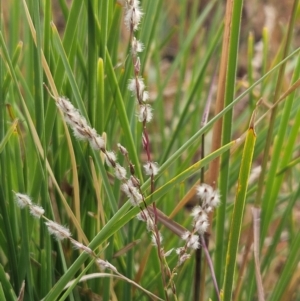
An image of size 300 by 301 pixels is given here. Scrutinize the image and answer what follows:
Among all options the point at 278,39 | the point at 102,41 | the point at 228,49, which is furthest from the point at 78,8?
the point at 278,39

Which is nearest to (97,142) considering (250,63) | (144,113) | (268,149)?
(144,113)

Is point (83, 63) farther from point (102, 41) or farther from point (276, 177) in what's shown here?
point (276, 177)

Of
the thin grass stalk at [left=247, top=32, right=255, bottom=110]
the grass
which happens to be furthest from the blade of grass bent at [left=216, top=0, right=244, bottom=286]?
the thin grass stalk at [left=247, top=32, right=255, bottom=110]

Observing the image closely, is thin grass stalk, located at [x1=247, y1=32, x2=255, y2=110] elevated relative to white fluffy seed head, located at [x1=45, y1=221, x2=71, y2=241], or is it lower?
A: elevated

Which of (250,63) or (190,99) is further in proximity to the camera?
(250,63)

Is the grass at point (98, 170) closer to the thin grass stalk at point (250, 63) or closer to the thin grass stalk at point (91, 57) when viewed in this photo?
the thin grass stalk at point (91, 57)

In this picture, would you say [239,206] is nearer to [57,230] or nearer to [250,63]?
[57,230]

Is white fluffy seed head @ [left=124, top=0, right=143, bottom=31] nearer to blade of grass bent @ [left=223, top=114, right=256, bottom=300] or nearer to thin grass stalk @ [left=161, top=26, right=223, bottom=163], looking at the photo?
blade of grass bent @ [left=223, top=114, right=256, bottom=300]

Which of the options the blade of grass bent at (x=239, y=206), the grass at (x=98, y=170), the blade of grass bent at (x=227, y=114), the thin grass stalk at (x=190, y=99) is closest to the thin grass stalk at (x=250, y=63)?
the thin grass stalk at (x=190, y=99)
